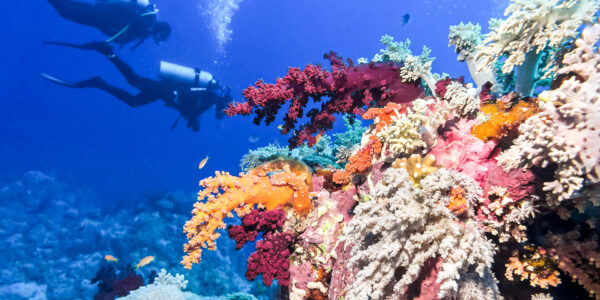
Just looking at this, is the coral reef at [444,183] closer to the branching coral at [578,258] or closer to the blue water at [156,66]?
the branching coral at [578,258]

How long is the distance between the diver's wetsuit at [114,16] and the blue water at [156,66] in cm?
2212

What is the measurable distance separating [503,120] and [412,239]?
1.69 meters

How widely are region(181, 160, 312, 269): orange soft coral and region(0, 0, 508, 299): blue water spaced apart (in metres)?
39.5

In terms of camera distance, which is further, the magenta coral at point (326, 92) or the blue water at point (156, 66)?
the blue water at point (156, 66)

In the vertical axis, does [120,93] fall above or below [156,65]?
below

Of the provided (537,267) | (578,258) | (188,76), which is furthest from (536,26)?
(188,76)

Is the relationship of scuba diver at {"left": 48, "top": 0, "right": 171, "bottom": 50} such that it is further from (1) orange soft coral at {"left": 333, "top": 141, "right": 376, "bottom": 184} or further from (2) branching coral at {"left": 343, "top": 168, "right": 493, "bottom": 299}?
(2) branching coral at {"left": 343, "top": 168, "right": 493, "bottom": 299}

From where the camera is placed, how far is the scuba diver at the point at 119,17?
21.0 meters

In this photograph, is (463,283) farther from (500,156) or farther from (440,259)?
(500,156)

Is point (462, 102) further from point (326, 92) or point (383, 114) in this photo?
point (326, 92)

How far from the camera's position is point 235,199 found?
393cm

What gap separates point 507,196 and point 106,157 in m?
75.5

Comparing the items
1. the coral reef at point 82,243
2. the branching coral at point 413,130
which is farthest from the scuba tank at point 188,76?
the branching coral at point 413,130

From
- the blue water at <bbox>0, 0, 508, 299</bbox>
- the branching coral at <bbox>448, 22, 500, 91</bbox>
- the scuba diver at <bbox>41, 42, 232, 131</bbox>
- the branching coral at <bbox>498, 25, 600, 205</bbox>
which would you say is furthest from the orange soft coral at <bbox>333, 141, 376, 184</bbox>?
the blue water at <bbox>0, 0, 508, 299</bbox>
